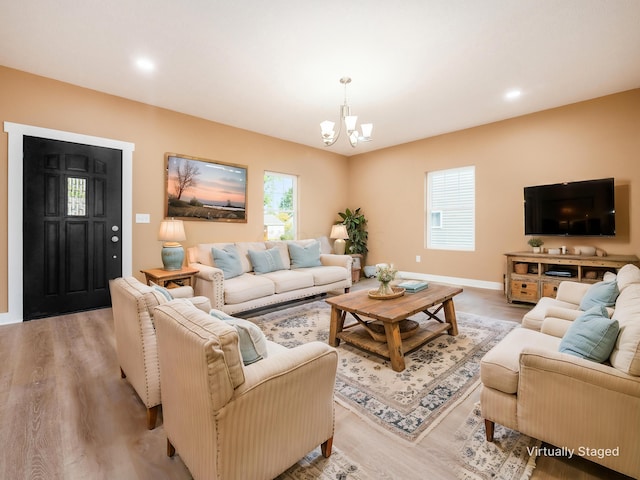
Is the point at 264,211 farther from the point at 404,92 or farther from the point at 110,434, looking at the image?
the point at 110,434

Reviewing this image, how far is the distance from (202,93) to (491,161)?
454cm

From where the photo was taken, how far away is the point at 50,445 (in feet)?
5.04

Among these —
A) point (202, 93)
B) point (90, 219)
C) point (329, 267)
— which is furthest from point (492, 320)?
point (90, 219)

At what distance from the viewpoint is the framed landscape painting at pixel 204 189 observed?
172 inches

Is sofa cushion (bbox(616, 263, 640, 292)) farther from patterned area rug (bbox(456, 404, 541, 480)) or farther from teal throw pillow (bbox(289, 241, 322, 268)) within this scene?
teal throw pillow (bbox(289, 241, 322, 268))

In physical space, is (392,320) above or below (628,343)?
below

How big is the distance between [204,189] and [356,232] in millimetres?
3346

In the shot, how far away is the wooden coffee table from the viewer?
2326 mm

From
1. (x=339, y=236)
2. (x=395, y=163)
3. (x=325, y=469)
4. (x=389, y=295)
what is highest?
(x=395, y=163)

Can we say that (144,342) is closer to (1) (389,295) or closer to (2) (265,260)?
(1) (389,295)

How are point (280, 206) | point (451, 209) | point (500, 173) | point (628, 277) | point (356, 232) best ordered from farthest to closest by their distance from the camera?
point (356, 232)
point (280, 206)
point (451, 209)
point (500, 173)
point (628, 277)

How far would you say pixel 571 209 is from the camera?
4137 millimetres

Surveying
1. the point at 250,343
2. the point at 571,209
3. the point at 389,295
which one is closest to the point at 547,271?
the point at 571,209

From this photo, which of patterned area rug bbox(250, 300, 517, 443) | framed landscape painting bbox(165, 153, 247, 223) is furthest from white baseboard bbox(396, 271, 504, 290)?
framed landscape painting bbox(165, 153, 247, 223)
